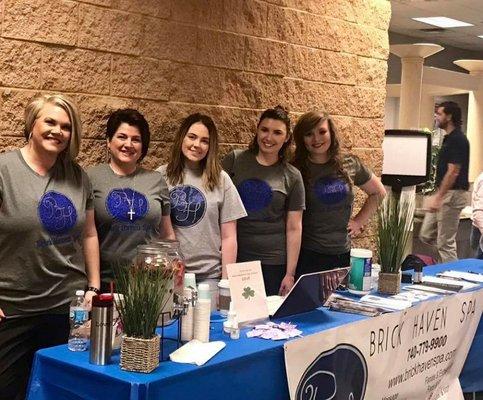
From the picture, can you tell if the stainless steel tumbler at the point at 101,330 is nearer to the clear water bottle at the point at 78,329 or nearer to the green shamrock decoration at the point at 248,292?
the clear water bottle at the point at 78,329

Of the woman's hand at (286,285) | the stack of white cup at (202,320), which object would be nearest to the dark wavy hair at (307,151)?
the woman's hand at (286,285)

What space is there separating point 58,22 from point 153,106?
1.94 ft

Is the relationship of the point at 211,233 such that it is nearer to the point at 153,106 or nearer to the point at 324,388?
the point at 153,106

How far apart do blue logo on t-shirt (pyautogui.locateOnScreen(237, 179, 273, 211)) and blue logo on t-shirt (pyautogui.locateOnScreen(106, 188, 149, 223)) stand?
0.64 meters

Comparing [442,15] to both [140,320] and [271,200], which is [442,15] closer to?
[271,200]

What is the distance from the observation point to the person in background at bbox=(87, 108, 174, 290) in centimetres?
278

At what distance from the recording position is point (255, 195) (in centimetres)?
333

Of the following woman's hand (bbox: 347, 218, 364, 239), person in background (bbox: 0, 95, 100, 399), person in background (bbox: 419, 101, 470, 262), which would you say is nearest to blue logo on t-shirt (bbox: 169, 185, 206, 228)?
person in background (bbox: 0, 95, 100, 399)

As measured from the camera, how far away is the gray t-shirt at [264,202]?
3.34 m

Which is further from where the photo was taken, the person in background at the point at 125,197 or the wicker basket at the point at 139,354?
Answer: the person in background at the point at 125,197

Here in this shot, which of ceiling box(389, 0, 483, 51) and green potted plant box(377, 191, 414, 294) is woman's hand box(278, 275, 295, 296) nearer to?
green potted plant box(377, 191, 414, 294)

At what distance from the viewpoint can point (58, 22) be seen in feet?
9.61

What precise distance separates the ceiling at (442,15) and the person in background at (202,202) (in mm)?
5505

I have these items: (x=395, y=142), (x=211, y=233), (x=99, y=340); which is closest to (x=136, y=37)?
(x=211, y=233)
